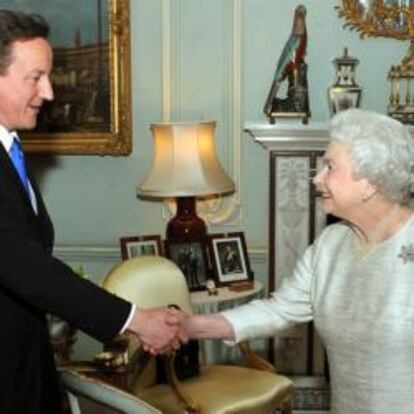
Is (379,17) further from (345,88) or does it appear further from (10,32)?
(10,32)

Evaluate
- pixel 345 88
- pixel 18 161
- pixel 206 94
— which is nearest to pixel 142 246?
pixel 206 94

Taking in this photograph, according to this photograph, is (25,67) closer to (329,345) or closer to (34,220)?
(34,220)

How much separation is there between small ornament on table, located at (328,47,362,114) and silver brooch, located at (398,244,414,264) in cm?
200

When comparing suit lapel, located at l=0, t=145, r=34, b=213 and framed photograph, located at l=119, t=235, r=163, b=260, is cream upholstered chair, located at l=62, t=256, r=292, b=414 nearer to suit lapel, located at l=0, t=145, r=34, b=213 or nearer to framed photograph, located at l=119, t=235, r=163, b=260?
framed photograph, located at l=119, t=235, r=163, b=260

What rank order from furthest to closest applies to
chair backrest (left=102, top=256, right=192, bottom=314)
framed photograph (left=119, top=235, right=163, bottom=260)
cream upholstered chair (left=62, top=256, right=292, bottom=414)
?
framed photograph (left=119, top=235, right=163, bottom=260) → chair backrest (left=102, top=256, right=192, bottom=314) → cream upholstered chair (left=62, top=256, right=292, bottom=414)

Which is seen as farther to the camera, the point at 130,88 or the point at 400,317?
→ the point at 130,88

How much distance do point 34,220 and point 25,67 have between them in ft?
1.30

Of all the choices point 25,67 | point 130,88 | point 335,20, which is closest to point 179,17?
point 130,88

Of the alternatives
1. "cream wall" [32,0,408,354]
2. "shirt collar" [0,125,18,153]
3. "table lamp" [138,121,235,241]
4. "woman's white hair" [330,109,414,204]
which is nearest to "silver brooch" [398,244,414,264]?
"woman's white hair" [330,109,414,204]

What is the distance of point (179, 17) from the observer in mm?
4211

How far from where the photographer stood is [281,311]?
2350 millimetres

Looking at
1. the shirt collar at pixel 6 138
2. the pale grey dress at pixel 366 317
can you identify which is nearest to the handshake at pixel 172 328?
the pale grey dress at pixel 366 317

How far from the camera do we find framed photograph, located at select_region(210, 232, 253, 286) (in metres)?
3.99

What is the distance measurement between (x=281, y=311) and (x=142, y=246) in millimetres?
1760
